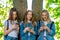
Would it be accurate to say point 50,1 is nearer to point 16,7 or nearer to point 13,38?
point 16,7

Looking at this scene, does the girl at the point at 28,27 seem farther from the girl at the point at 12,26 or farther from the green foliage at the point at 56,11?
the green foliage at the point at 56,11

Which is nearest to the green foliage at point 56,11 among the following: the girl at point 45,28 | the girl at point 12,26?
the girl at point 45,28

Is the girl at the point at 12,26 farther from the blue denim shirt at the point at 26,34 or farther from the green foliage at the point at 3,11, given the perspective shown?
the green foliage at the point at 3,11

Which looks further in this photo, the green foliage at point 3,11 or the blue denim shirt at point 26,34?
the green foliage at point 3,11

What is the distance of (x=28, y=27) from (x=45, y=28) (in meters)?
0.23

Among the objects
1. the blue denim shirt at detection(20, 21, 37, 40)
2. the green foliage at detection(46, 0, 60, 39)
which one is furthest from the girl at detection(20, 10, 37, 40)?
the green foliage at detection(46, 0, 60, 39)

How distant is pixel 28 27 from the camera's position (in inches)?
104

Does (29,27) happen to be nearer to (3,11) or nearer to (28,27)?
(28,27)

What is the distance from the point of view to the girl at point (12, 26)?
2.65 metres

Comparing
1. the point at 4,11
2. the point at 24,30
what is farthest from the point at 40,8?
the point at 4,11

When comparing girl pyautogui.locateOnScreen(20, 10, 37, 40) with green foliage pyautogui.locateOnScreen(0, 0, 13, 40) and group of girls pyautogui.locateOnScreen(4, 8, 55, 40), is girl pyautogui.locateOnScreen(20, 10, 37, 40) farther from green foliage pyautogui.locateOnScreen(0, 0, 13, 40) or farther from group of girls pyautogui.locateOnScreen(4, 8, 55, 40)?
green foliage pyautogui.locateOnScreen(0, 0, 13, 40)

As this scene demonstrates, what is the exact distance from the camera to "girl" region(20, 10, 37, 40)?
2.62 meters

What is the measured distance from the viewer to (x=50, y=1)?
3260mm

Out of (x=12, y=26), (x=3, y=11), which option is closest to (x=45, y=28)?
(x=12, y=26)
